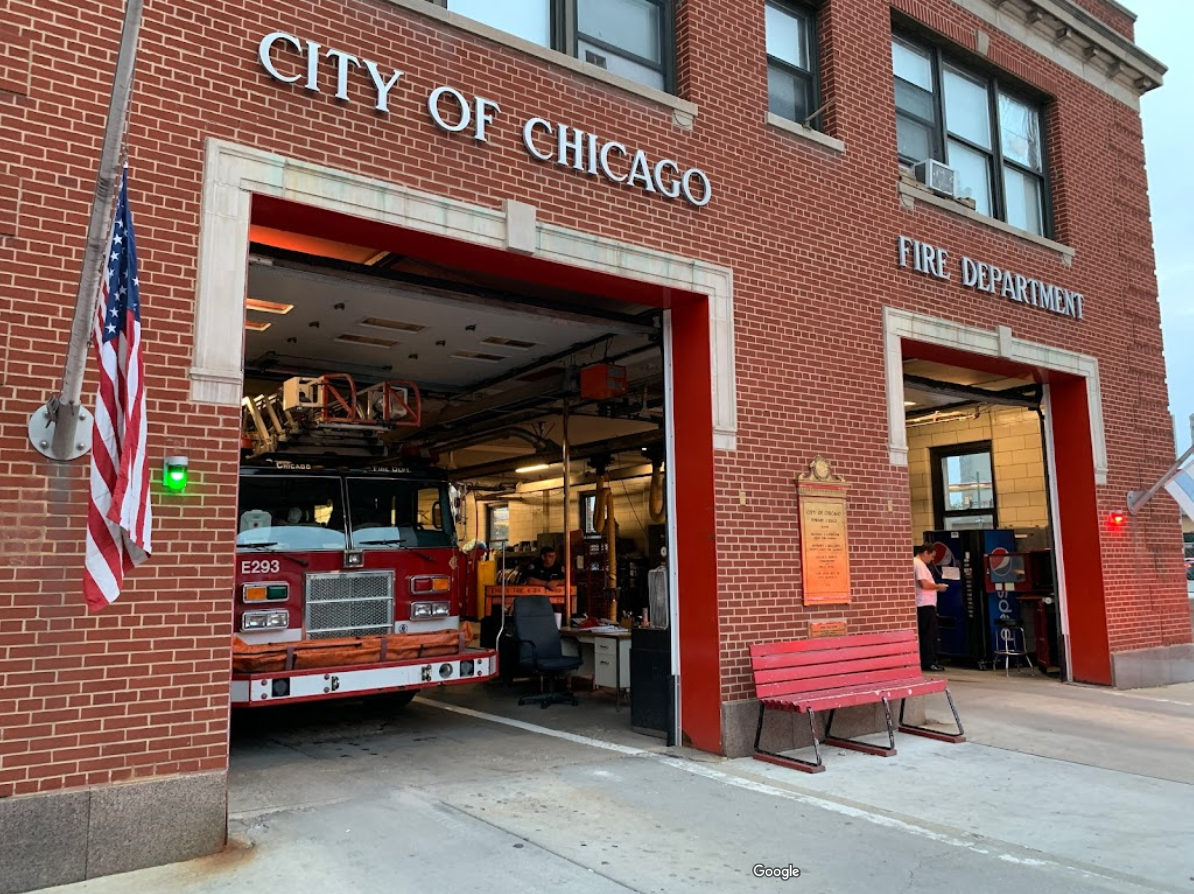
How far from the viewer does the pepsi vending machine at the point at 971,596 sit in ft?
49.5

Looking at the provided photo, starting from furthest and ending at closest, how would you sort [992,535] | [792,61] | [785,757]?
[992,535]
[792,61]
[785,757]

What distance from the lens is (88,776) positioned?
17.0 feet

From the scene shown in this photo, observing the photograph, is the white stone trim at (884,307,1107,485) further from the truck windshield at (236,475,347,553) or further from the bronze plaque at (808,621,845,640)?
the truck windshield at (236,475,347,553)

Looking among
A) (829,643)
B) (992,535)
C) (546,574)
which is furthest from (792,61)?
(992,535)

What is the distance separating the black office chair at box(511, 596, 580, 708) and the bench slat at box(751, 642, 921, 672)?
3562 millimetres

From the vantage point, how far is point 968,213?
455 inches

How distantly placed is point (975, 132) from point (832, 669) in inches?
314

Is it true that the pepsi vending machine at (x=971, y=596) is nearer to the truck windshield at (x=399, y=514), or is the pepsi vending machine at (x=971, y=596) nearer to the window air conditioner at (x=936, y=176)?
the window air conditioner at (x=936, y=176)

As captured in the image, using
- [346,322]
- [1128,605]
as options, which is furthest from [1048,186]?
[346,322]

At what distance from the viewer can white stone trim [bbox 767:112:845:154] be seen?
9.45m

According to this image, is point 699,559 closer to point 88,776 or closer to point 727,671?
point 727,671

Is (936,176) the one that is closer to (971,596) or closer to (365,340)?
(365,340)

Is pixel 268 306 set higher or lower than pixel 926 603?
higher

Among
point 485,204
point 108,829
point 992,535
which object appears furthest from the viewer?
point 992,535
